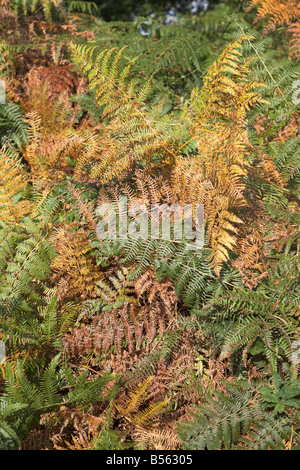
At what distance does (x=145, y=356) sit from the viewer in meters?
1.96

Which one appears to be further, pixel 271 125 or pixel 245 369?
pixel 271 125

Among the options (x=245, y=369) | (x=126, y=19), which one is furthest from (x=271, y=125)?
(x=126, y=19)

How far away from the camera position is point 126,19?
5.14 meters

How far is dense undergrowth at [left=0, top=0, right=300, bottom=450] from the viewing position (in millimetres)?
1735

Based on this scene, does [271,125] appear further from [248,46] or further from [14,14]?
[14,14]

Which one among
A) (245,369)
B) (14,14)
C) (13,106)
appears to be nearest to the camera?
(245,369)

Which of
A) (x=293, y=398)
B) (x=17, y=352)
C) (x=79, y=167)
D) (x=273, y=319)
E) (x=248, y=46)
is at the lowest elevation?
(x=17, y=352)

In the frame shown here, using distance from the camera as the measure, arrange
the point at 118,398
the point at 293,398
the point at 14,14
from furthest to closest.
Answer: the point at 14,14 < the point at 118,398 < the point at 293,398

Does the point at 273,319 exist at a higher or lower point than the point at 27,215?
higher

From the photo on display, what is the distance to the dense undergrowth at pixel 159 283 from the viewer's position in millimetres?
1735

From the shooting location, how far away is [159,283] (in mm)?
2102

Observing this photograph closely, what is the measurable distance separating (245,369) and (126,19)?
4.79m

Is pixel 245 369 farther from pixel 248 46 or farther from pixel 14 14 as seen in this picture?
pixel 14 14

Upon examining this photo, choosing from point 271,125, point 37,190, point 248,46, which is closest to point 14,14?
point 37,190
